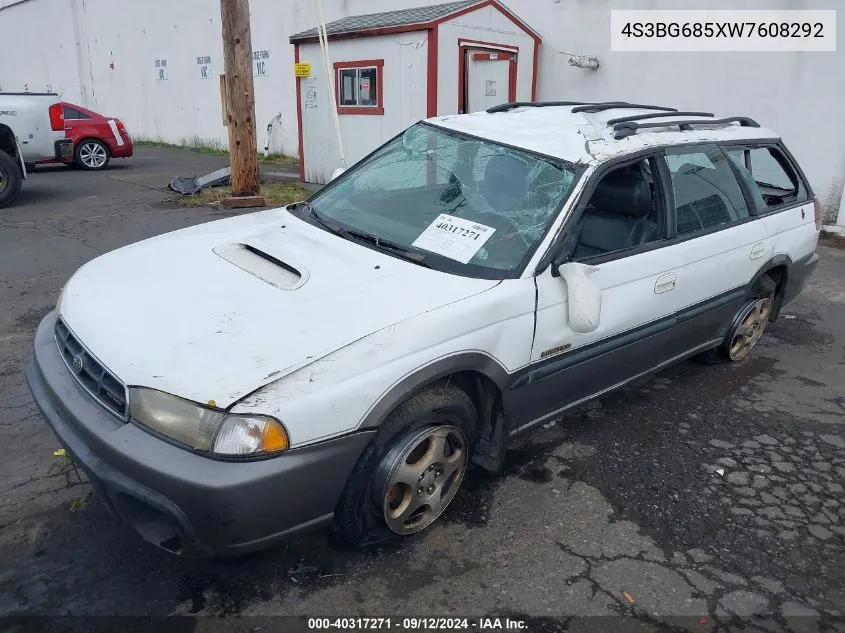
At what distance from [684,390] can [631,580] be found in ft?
6.46

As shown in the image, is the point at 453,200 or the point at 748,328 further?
the point at 748,328

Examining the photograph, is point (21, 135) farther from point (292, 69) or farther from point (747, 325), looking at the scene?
point (747, 325)

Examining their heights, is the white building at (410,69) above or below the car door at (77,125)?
above

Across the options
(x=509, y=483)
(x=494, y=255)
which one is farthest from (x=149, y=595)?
(x=494, y=255)

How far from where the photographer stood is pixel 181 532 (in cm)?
211

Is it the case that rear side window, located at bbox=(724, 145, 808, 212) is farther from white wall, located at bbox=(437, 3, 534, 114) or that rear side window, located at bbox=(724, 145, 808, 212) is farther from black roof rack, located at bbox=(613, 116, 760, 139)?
white wall, located at bbox=(437, 3, 534, 114)

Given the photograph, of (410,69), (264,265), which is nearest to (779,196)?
(264,265)

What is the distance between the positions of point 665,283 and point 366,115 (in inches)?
321

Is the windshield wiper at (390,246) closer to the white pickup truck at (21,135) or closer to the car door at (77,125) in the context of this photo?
the white pickup truck at (21,135)

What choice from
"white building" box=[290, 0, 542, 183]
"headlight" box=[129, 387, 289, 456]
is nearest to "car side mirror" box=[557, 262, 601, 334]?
"headlight" box=[129, 387, 289, 456]

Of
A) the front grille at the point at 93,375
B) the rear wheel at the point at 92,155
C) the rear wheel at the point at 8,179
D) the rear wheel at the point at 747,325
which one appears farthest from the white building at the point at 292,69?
the front grille at the point at 93,375

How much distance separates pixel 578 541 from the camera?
277 centimetres

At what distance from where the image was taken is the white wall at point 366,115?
9.61 meters

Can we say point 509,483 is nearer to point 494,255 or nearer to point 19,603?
point 494,255
